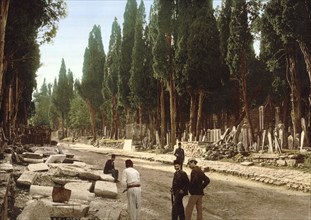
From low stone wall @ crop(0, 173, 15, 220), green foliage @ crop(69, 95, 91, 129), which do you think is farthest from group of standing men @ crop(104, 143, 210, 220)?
green foliage @ crop(69, 95, 91, 129)

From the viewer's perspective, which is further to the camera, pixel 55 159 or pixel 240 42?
pixel 240 42

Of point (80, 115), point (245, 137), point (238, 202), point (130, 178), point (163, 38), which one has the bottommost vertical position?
point (238, 202)

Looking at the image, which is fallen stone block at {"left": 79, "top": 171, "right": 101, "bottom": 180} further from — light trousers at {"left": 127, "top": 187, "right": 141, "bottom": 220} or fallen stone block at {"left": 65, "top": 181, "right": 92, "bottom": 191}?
light trousers at {"left": 127, "top": 187, "right": 141, "bottom": 220}

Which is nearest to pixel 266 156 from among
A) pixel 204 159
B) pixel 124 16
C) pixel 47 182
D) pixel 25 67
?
pixel 204 159

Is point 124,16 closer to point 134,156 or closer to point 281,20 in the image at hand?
point 134,156

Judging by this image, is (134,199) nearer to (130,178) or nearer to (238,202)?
(130,178)

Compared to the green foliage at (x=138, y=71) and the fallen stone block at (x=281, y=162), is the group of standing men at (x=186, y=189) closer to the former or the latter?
the fallen stone block at (x=281, y=162)

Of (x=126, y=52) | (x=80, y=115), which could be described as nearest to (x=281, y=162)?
(x=126, y=52)

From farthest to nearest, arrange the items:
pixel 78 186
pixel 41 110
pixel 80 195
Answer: pixel 41 110, pixel 78 186, pixel 80 195

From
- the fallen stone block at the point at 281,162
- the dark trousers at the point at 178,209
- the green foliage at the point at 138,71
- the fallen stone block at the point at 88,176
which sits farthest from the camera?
the green foliage at the point at 138,71

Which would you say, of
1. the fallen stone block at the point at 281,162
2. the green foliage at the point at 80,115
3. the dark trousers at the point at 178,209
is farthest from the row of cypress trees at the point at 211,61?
the green foliage at the point at 80,115

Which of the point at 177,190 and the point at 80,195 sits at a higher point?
the point at 177,190

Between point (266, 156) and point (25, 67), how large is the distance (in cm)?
1894

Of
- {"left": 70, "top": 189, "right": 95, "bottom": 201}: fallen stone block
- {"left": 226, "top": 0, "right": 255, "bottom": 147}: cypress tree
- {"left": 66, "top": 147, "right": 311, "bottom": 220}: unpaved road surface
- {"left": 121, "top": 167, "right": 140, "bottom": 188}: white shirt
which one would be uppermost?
{"left": 226, "top": 0, "right": 255, "bottom": 147}: cypress tree
